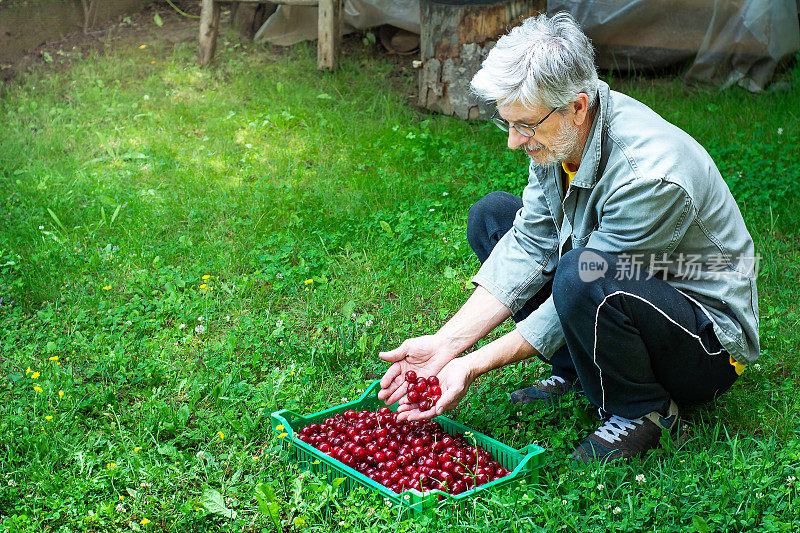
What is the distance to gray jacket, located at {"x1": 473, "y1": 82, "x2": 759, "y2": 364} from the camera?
8.04 feet

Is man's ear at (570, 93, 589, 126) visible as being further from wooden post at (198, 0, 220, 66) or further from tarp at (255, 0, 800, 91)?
wooden post at (198, 0, 220, 66)

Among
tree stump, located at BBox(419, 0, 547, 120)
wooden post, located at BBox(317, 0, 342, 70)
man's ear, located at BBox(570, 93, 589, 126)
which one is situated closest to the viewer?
man's ear, located at BBox(570, 93, 589, 126)

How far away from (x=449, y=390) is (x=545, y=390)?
0.69 metres

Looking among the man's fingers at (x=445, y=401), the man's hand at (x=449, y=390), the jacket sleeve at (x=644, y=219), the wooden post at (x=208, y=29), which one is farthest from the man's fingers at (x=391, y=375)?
the wooden post at (x=208, y=29)

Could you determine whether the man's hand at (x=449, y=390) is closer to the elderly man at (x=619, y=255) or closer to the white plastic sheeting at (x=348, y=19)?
→ the elderly man at (x=619, y=255)

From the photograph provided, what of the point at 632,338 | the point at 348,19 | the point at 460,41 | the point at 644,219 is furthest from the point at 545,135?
the point at 348,19

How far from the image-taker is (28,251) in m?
4.52

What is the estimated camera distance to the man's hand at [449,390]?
8.74 ft

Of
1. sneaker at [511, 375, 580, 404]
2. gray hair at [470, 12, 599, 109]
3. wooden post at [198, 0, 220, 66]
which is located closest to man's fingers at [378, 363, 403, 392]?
sneaker at [511, 375, 580, 404]

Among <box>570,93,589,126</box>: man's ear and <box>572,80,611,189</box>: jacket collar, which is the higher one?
<box>570,93,589,126</box>: man's ear

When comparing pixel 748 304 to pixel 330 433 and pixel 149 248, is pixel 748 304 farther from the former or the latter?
pixel 149 248

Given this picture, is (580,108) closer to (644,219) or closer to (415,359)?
(644,219)

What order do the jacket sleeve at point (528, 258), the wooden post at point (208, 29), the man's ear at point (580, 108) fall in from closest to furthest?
the man's ear at point (580, 108) → the jacket sleeve at point (528, 258) → the wooden post at point (208, 29)

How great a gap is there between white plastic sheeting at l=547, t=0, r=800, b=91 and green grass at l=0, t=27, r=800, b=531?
0.22m
